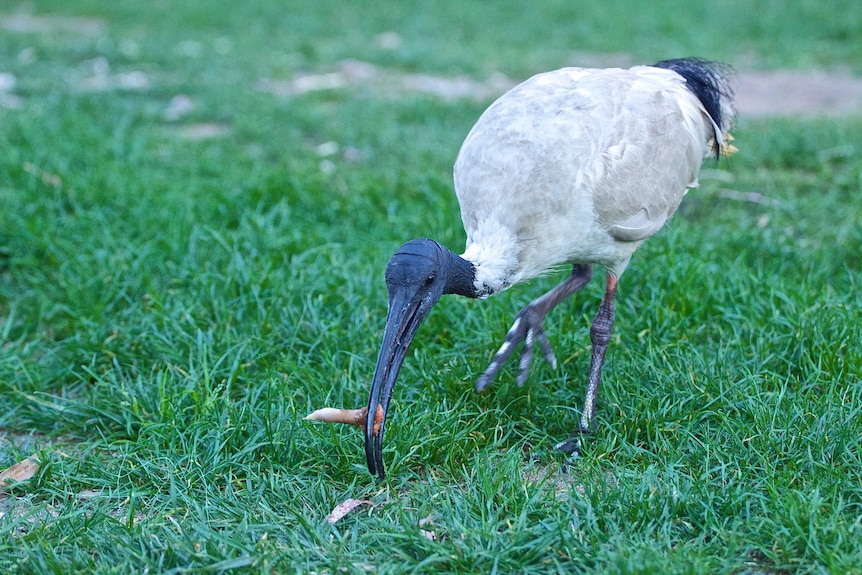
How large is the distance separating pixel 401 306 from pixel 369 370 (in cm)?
103

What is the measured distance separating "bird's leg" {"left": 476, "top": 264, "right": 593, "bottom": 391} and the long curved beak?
30.5 inches

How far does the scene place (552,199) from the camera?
334 cm

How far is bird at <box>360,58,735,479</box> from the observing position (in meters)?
3.03

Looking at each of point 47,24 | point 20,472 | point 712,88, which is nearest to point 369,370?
point 20,472

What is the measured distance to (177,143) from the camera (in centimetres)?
690

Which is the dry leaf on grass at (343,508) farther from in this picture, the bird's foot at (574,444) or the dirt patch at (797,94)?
the dirt patch at (797,94)

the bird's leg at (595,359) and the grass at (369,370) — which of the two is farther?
the bird's leg at (595,359)

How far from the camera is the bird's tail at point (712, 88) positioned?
4152mm

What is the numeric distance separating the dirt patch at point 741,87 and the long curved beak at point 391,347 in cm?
541

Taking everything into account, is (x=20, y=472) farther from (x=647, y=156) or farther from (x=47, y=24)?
(x=47, y=24)

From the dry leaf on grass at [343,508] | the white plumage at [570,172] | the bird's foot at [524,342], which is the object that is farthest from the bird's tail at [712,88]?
the dry leaf on grass at [343,508]

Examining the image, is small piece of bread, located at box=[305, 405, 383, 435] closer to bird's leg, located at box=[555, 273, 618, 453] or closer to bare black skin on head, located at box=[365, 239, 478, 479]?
bare black skin on head, located at box=[365, 239, 478, 479]

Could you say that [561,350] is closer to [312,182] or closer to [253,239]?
[253,239]

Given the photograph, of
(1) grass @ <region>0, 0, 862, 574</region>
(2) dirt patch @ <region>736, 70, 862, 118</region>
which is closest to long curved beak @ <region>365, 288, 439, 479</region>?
(1) grass @ <region>0, 0, 862, 574</region>
